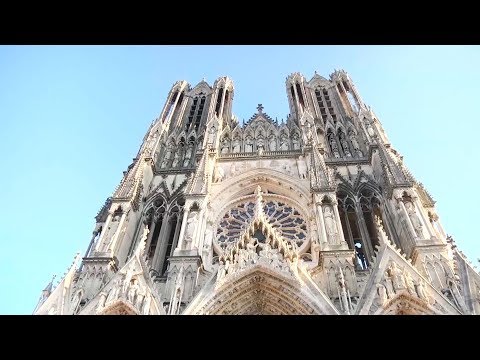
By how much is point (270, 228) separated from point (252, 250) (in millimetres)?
1335

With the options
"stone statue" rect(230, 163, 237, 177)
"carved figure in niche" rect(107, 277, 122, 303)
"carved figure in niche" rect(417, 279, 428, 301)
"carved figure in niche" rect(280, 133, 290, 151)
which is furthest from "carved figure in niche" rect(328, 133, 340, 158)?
"carved figure in niche" rect(107, 277, 122, 303)

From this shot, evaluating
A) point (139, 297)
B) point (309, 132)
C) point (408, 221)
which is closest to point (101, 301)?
point (139, 297)

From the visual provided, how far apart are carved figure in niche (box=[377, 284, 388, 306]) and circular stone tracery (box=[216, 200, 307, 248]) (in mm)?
5162

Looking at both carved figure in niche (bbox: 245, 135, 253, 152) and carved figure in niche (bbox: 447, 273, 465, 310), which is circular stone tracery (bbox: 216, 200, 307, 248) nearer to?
carved figure in niche (bbox: 245, 135, 253, 152)

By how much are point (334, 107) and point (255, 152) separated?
7761 millimetres

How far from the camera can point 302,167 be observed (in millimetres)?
20906

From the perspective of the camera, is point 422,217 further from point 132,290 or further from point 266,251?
point 132,290

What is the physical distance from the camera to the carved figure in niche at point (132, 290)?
13.2 m

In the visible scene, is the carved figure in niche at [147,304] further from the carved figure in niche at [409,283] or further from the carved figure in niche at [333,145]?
the carved figure in niche at [333,145]

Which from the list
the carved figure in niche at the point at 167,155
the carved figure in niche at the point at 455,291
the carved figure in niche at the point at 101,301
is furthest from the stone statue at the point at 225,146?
the carved figure in niche at the point at 455,291

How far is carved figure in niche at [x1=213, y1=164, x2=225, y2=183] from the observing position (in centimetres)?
2082
